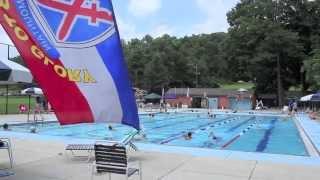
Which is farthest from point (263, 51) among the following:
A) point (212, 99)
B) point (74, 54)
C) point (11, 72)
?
point (74, 54)

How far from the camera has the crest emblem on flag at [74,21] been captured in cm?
451

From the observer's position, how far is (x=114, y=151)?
22.8 ft

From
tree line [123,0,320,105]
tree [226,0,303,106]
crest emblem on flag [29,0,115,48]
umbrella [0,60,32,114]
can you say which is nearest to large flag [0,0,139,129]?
crest emblem on flag [29,0,115,48]

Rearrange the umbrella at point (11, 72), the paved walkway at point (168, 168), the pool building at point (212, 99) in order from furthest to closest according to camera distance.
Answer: the pool building at point (212, 99)
the paved walkway at point (168, 168)
the umbrella at point (11, 72)

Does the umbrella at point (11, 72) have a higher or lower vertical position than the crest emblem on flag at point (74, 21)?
lower

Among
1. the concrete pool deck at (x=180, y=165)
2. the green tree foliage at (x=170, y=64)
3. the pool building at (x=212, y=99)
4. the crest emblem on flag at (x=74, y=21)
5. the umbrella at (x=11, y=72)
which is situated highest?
the green tree foliage at (x=170, y=64)

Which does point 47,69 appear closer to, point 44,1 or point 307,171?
point 44,1

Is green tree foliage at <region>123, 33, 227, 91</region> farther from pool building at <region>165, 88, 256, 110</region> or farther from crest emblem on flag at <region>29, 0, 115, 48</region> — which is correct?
crest emblem on flag at <region>29, 0, 115, 48</region>

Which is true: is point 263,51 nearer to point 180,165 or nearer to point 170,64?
point 170,64

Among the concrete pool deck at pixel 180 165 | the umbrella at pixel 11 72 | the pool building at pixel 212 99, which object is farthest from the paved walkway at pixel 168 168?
the pool building at pixel 212 99

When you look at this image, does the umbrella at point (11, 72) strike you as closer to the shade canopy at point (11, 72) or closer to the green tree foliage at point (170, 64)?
the shade canopy at point (11, 72)

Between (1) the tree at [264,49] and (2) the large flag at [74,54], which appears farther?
(1) the tree at [264,49]

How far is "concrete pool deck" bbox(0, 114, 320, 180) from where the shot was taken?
8.23 metres

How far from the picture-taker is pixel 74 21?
468 centimetres
